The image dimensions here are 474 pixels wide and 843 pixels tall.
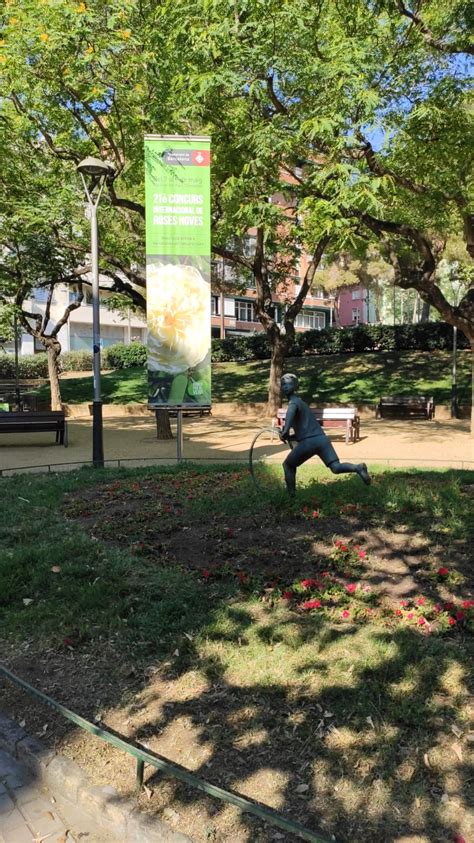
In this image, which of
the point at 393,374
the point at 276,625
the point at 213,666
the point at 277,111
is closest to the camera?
the point at 213,666

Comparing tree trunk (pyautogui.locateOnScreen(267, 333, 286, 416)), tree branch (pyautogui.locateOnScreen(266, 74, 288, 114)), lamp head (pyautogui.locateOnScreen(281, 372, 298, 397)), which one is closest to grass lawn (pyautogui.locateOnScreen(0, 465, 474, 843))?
lamp head (pyautogui.locateOnScreen(281, 372, 298, 397))

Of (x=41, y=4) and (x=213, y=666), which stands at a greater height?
(x=41, y=4)

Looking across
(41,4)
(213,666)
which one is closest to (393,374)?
(41,4)

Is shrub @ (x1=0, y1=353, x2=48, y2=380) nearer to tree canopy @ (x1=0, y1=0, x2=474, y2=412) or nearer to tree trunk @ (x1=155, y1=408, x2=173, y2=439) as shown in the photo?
tree trunk @ (x1=155, y1=408, x2=173, y2=439)

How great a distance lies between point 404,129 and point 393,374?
1542cm

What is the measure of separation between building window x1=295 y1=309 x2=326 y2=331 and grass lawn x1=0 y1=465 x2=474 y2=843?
61336 mm

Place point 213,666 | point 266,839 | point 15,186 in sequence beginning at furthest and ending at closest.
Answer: point 15,186 → point 213,666 → point 266,839

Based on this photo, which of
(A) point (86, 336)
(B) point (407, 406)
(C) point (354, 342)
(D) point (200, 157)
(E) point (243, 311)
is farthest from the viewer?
(E) point (243, 311)

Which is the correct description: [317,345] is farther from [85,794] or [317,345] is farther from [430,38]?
[85,794]

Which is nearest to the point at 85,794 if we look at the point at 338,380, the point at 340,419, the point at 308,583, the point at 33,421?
the point at 308,583

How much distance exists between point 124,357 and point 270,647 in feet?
117

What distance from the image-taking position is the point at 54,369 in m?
21.8

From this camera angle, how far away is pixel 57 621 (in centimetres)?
405

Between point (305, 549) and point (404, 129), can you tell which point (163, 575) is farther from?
point (404, 129)
